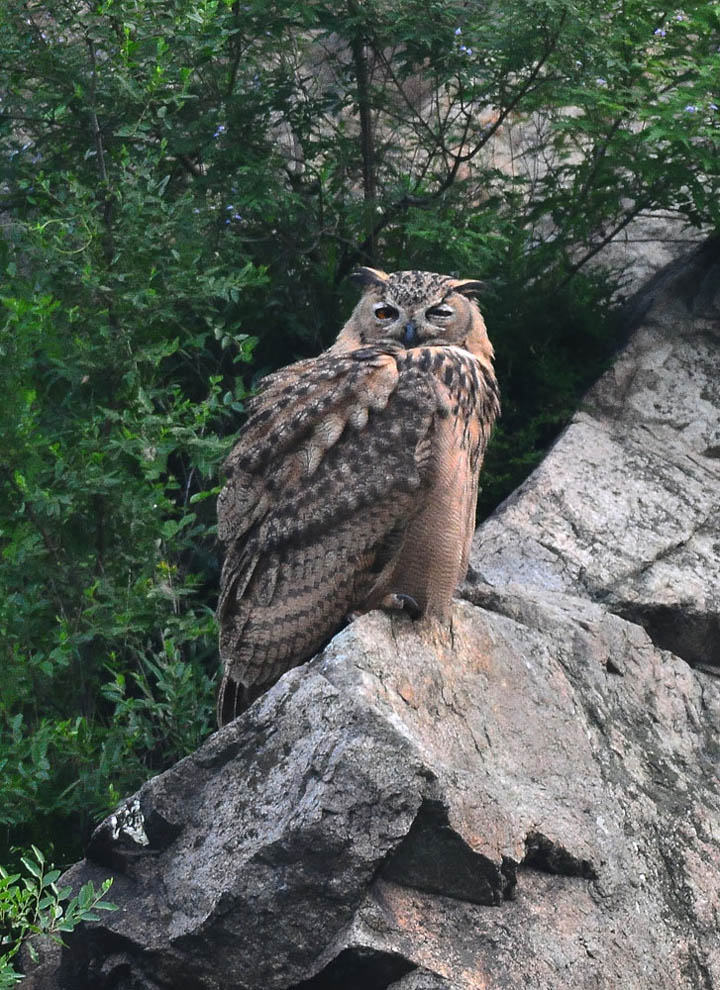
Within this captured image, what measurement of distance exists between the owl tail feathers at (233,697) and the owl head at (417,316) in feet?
3.24

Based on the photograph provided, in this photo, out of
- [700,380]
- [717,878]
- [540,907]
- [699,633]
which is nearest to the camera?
[540,907]

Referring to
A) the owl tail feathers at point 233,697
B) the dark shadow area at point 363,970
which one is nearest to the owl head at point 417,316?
the owl tail feathers at point 233,697

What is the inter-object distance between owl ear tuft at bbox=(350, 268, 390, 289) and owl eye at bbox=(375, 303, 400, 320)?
110 mm

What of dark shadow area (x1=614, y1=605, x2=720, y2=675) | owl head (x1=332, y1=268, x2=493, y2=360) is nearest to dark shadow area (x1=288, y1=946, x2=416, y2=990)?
owl head (x1=332, y1=268, x2=493, y2=360)

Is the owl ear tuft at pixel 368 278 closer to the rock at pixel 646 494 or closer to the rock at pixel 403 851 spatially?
the rock at pixel 403 851

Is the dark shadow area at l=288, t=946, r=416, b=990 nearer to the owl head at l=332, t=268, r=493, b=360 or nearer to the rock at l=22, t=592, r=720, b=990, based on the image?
the rock at l=22, t=592, r=720, b=990

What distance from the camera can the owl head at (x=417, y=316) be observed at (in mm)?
3502

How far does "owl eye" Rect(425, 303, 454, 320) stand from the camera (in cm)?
353

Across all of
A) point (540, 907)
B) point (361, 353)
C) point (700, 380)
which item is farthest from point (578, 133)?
point (540, 907)

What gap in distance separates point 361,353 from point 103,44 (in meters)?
1.81

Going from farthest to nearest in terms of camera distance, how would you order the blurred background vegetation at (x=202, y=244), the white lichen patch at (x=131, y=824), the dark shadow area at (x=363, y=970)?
the blurred background vegetation at (x=202, y=244) < the white lichen patch at (x=131, y=824) < the dark shadow area at (x=363, y=970)

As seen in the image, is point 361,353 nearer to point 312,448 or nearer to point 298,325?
point 312,448

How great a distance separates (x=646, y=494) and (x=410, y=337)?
1687 millimetres

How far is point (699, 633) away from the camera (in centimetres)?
441
